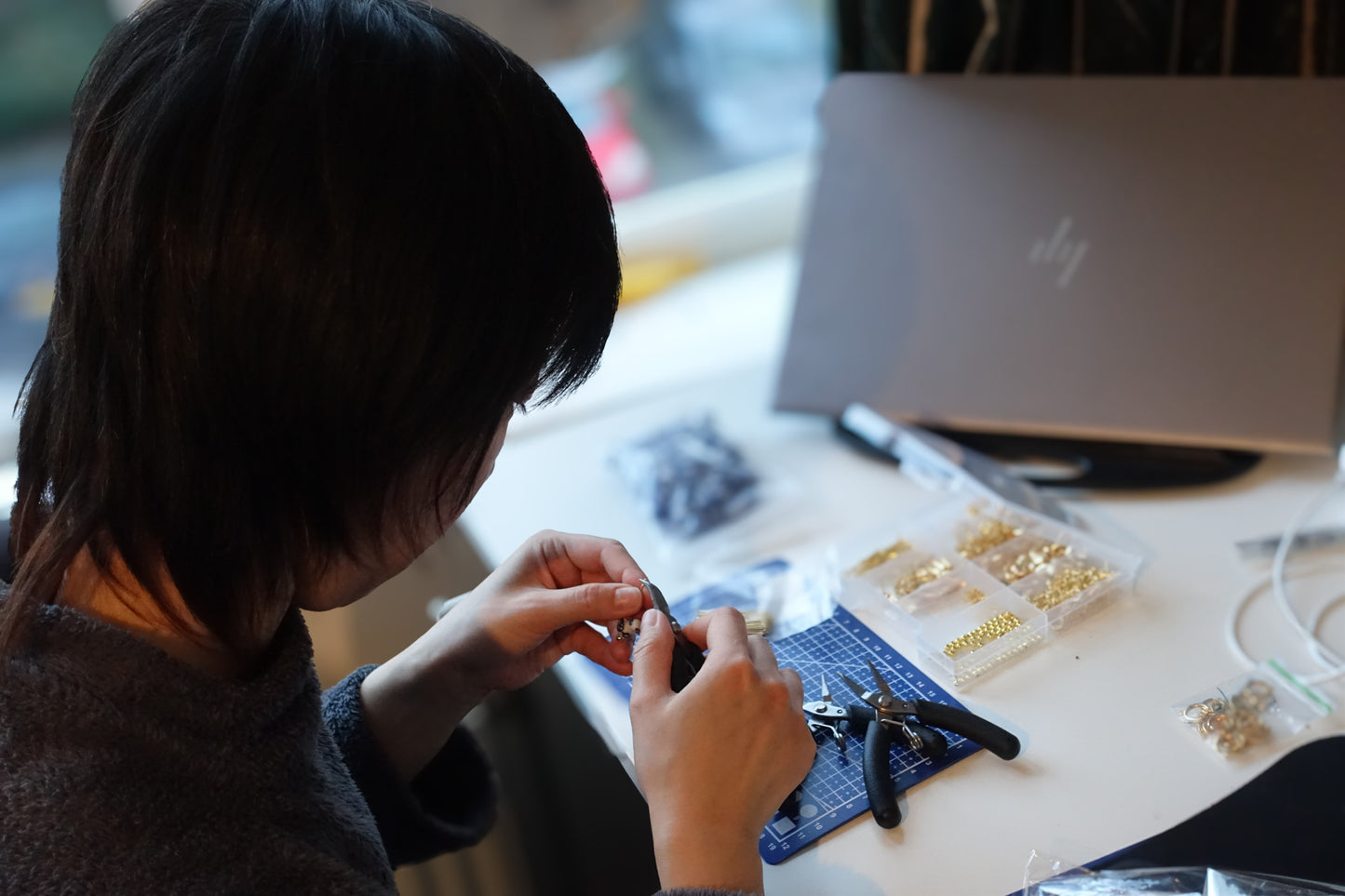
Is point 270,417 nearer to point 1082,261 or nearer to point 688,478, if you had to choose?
point 688,478

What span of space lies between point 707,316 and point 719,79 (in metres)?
0.41

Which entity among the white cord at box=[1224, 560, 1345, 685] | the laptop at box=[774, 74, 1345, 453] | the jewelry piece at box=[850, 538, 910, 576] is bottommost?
the white cord at box=[1224, 560, 1345, 685]

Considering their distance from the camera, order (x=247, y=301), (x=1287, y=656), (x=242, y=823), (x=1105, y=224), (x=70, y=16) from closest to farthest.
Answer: (x=247, y=301) < (x=242, y=823) < (x=1287, y=656) < (x=1105, y=224) < (x=70, y=16)

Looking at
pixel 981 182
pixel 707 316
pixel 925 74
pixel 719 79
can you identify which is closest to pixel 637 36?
pixel 719 79

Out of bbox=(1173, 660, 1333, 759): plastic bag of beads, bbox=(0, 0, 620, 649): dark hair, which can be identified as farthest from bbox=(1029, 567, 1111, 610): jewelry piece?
bbox=(0, 0, 620, 649): dark hair

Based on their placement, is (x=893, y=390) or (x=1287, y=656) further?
(x=893, y=390)

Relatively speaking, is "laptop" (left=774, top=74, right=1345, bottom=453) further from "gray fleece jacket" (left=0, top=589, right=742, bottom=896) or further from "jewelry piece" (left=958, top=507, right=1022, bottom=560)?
"gray fleece jacket" (left=0, top=589, right=742, bottom=896)

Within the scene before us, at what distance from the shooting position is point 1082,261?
0.97 metres

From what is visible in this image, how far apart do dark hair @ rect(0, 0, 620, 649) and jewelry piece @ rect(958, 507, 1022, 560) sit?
0.41 metres

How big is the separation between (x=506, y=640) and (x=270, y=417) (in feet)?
0.96

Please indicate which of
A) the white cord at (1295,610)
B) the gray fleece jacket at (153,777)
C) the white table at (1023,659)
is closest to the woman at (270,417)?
the gray fleece jacket at (153,777)

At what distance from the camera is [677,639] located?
0.70 metres

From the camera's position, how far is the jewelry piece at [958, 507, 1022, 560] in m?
0.86

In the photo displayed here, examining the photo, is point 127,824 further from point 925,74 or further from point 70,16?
point 70,16
